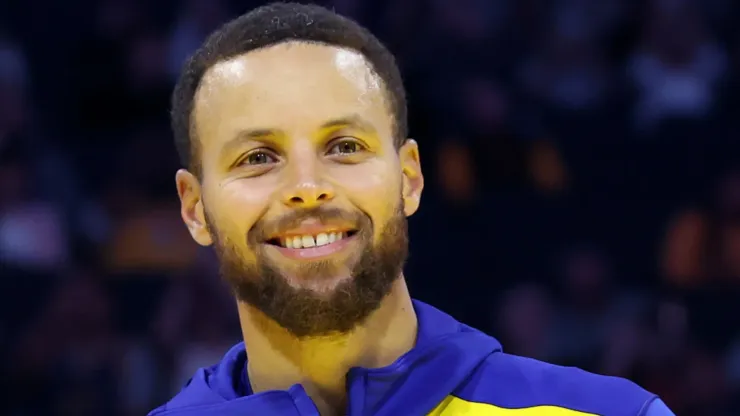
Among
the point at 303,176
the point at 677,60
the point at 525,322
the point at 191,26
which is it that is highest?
the point at 191,26

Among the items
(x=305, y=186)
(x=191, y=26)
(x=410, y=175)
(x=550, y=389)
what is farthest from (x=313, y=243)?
(x=191, y=26)

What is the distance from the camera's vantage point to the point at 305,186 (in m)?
2.18

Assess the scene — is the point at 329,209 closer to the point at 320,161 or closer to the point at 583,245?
the point at 320,161

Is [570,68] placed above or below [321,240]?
above

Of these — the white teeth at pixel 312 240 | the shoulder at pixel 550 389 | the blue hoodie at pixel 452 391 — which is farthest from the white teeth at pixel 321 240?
the shoulder at pixel 550 389

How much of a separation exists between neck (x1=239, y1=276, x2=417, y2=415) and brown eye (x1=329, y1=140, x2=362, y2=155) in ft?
0.95

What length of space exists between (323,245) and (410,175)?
34 cm

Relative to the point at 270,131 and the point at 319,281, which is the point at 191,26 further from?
the point at 319,281

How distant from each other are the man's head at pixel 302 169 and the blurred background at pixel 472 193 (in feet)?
9.04

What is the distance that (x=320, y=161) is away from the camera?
87.8 inches

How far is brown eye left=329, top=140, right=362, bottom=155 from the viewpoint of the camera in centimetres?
226

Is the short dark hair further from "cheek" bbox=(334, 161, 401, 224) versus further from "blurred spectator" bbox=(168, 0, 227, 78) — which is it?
"blurred spectator" bbox=(168, 0, 227, 78)

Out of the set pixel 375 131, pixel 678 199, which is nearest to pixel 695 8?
pixel 678 199

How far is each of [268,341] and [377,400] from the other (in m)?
0.27
